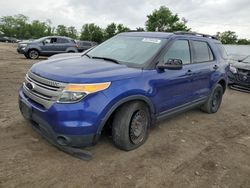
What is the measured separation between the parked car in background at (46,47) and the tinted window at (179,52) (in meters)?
13.7

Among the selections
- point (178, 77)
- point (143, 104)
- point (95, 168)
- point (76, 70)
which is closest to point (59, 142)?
point (95, 168)

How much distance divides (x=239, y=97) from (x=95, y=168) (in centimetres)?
665

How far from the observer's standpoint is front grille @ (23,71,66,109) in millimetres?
3229

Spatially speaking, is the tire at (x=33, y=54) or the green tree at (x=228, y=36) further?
the green tree at (x=228, y=36)

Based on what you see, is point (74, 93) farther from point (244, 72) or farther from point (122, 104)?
point (244, 72)

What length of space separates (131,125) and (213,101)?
10.5 feet

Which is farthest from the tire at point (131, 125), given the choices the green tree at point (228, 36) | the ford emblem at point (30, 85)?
the green tree at point (228, 36)

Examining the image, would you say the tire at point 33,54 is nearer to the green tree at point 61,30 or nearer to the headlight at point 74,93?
the headlight at point 74,93

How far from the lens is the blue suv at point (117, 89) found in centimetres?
321

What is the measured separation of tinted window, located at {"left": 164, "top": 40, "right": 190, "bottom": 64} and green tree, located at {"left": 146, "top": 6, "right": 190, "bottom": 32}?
43603 mm

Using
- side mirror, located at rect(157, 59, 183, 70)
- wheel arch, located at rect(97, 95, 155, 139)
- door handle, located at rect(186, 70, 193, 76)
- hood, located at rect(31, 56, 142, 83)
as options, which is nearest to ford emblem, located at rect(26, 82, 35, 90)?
hood, located at rect(31, 56, 142, 83)

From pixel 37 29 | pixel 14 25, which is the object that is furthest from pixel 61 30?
pixel 14 25

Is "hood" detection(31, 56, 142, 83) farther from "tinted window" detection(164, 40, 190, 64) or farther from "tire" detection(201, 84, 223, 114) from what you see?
"tire" detection(201, 84, 223, 114)

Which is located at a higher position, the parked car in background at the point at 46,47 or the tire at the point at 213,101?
the parked car in background at the point at 46,47
